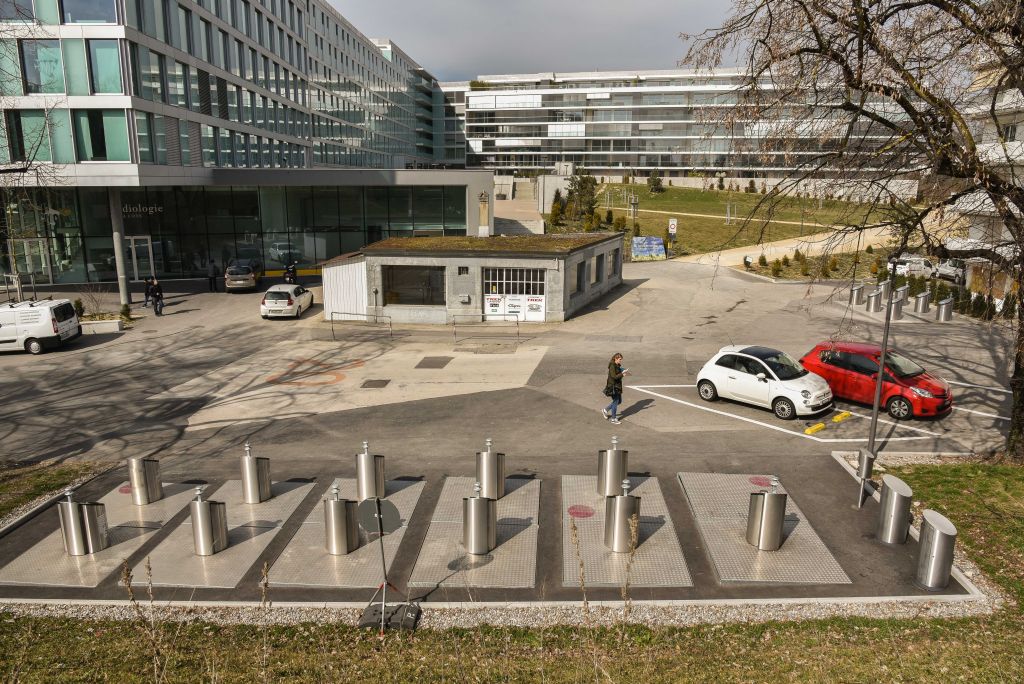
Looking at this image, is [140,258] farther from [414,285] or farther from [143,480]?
[143,480]

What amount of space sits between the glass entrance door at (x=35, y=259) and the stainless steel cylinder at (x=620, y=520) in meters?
41.4

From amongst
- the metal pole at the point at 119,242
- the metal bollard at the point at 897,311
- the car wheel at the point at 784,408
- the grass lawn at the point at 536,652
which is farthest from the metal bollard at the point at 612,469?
the metal pole at the point at 119,242

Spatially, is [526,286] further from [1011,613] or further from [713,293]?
[1011,613]

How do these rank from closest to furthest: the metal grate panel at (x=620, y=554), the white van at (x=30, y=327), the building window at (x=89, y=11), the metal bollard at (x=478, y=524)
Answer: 1. the metal grate panel at (x=620, y=554)
2. the metal bollard at (x=478, y=524)
3. the white van at (x=30, y=327)
4. the building window at (x=89, y=11)

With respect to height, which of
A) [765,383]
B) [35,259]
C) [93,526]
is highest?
[35,259]

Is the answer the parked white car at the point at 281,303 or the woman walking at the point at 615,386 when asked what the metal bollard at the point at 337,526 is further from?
the parked white car at the point at 281,303

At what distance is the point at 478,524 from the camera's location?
425 inches

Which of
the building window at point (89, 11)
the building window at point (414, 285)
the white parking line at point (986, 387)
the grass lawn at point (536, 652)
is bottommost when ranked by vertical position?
the grass lawn at point (536, 652)

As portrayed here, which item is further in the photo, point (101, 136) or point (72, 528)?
point (101, 136)

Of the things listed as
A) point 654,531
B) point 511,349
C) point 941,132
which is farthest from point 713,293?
point 654,531

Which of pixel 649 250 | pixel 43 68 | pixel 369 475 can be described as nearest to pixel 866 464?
pixel 369 475

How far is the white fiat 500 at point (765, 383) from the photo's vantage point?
17188 mm

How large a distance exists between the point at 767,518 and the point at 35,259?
44.5 metres

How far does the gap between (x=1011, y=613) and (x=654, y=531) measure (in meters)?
5.04
